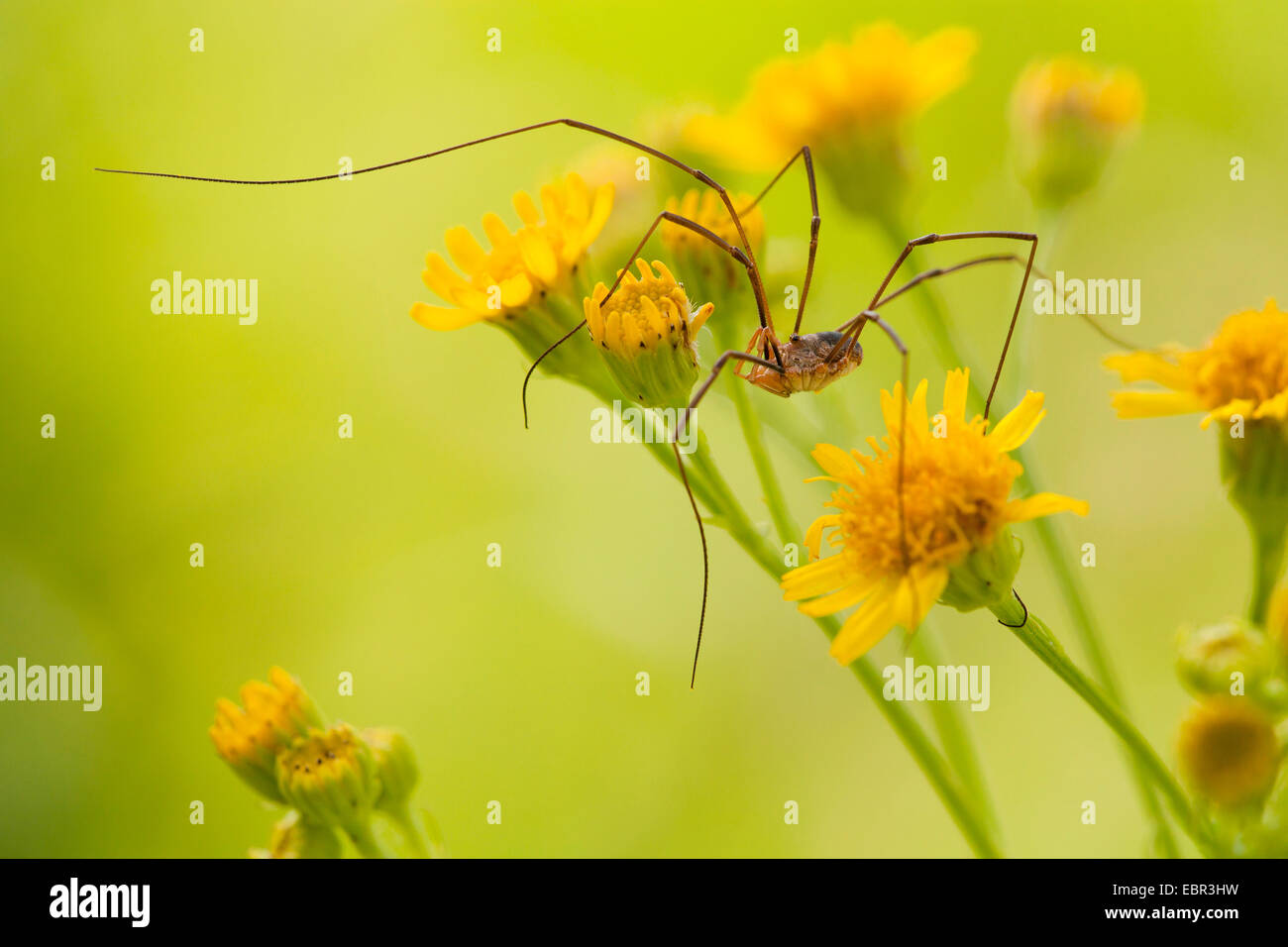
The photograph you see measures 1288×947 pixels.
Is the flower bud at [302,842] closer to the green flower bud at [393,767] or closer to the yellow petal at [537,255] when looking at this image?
the green flower bud at [393,767]

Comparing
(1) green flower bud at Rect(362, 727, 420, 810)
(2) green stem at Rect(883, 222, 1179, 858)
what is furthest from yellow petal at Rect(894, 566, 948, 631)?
(1) green flower bud at Rect(362, 727, 420, 810)

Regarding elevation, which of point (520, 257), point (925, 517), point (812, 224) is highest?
point (812, 224)

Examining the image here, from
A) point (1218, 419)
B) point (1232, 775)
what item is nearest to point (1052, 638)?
point (1232, 775)

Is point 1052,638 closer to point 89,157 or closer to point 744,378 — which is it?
point 744,378

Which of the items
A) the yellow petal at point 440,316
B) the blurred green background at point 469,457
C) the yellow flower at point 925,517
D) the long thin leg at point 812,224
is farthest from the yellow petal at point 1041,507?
the blurred green background at point 469,457

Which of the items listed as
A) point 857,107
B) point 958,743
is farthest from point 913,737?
point 857,107

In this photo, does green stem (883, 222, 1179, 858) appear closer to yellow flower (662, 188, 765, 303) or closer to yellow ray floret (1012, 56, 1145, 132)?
yellow flower (662, 188, 765, 303)

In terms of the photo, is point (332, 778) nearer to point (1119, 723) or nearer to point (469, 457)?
point (1119, 723)
